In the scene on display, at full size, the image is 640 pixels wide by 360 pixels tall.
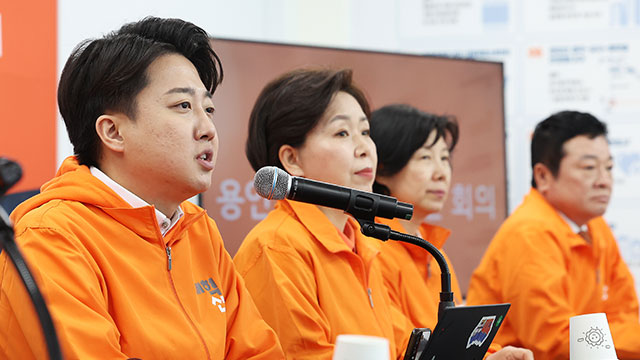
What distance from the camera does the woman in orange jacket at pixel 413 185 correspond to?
2.27 metres

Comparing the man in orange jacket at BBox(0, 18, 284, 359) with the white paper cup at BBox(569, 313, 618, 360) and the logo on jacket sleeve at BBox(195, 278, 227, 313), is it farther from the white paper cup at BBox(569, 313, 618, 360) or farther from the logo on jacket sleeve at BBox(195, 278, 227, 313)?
the white paper cup at BBox(569, 313, 618, 360)

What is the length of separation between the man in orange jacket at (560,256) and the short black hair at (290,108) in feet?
3.36

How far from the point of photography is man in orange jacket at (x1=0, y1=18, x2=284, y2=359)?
1.19 metres

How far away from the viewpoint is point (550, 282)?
2.52 m

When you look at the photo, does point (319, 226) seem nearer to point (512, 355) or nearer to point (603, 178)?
point (512, 355)

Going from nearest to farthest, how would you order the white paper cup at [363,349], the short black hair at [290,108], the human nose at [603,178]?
the white paper cup at [363,349], the short black hair at [290,108], the human nose at [603,178]

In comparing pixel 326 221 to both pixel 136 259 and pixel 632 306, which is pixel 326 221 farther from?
pixel 632 306

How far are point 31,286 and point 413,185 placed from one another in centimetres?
177

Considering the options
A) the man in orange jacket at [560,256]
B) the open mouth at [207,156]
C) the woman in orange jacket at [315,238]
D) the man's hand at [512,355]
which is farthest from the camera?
the man in orange jacket at [560,256]

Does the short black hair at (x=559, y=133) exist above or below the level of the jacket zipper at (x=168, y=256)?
above

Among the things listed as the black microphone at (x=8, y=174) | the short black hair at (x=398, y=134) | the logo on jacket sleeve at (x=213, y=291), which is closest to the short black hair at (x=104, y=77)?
the logo on jacket sleeve at (x=213, y=291)

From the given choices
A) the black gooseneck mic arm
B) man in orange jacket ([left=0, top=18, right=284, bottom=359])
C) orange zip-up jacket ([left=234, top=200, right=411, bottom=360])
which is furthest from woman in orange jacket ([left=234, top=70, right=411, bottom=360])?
the black gooseneck mic arm

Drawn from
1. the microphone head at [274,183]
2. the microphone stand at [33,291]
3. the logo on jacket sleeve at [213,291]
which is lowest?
the logo on jacket sleeve at [213,291]

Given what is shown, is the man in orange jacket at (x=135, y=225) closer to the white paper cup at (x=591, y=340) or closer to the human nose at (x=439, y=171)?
the white paper cup at (x=591, y=340)
